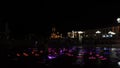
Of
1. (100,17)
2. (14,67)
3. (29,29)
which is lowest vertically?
(14,67)

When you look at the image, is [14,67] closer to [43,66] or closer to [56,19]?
[43,66]

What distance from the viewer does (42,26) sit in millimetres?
32625

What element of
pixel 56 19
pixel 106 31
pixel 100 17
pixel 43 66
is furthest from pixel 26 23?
pixel 106 31

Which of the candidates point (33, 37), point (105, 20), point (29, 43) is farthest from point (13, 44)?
point (105, 20)

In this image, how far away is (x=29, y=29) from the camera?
32.6m

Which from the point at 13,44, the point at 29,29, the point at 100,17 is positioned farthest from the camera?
the point at 100,17

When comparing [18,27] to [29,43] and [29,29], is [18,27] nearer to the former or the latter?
[29,29]

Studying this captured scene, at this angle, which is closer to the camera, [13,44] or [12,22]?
[12,22]

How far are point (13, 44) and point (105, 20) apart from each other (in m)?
30.3

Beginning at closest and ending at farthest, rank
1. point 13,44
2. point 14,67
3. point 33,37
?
point 14,67 → point 13,44 → point 33,37

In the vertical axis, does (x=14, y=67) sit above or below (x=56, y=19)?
below

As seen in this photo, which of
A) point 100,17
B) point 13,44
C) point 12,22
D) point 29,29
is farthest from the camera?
point 100,17

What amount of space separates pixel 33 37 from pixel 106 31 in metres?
49.2

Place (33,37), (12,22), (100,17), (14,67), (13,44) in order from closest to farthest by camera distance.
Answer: (14,67), (12,22), (13,44), (33,37), (100,17)
